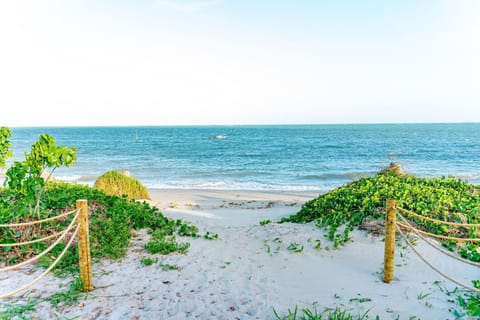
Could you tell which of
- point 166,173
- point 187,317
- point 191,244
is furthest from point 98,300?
point 166,173

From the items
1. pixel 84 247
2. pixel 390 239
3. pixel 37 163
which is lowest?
pixel 84 247

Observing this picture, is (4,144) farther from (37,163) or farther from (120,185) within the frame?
(120,185)

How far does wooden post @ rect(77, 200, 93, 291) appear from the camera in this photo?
480 cm

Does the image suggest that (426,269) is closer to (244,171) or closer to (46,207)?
(46,207)

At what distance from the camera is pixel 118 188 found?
13.1 m

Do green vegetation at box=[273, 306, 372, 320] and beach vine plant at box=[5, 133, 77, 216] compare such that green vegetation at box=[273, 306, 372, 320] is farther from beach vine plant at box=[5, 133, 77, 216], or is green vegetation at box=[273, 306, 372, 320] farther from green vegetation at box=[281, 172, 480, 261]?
beach vine plant at box=[5, 133, 77, 216]

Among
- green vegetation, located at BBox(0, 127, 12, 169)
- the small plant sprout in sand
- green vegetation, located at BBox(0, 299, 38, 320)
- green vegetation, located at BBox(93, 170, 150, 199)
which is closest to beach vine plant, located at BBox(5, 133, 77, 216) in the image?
green vegetation, located at BBox(0, 299, 38, 320)

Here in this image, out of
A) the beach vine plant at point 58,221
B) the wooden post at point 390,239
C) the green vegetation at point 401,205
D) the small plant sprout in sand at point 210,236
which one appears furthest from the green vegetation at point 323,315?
the small plant sprout in sand at point 210,236

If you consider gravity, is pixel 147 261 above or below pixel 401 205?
below

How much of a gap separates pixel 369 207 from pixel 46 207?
7.38m

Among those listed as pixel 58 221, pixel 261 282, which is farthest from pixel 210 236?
pixel 58 221

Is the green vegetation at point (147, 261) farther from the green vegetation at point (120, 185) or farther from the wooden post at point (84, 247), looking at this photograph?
the green vegetation at point (120, 185)

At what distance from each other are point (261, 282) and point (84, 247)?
9.08 ft

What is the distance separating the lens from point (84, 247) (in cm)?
486
